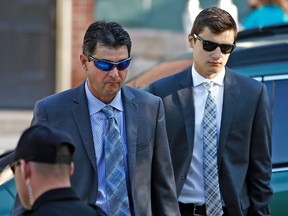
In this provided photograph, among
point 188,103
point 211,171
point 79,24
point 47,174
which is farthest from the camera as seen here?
point 79,24

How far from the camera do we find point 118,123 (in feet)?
14.7

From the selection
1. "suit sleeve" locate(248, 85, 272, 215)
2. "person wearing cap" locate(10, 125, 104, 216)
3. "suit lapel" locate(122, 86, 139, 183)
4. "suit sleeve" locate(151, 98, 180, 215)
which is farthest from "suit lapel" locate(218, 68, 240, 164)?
"person wearing cap" locate(10, 125, 104, 216)

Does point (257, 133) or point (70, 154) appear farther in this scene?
point (257, 133)

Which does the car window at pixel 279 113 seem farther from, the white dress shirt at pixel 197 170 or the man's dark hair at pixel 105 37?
the man's dark hair at pixel 105 37

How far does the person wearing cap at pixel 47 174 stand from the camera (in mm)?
3168

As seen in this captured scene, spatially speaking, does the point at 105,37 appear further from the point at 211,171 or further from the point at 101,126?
the point at 211,171

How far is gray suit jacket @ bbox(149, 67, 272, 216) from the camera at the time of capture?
16.2ft

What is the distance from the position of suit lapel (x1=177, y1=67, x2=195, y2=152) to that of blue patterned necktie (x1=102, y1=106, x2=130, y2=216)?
635mm

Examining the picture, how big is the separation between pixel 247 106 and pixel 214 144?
276 millimetres

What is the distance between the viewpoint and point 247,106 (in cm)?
503

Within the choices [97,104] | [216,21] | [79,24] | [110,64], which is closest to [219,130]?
[216,21]

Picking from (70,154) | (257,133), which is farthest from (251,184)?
Result: (70,154)

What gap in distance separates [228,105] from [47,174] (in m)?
1.96

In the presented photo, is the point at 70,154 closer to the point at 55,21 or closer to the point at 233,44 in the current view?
the point at 233,44
